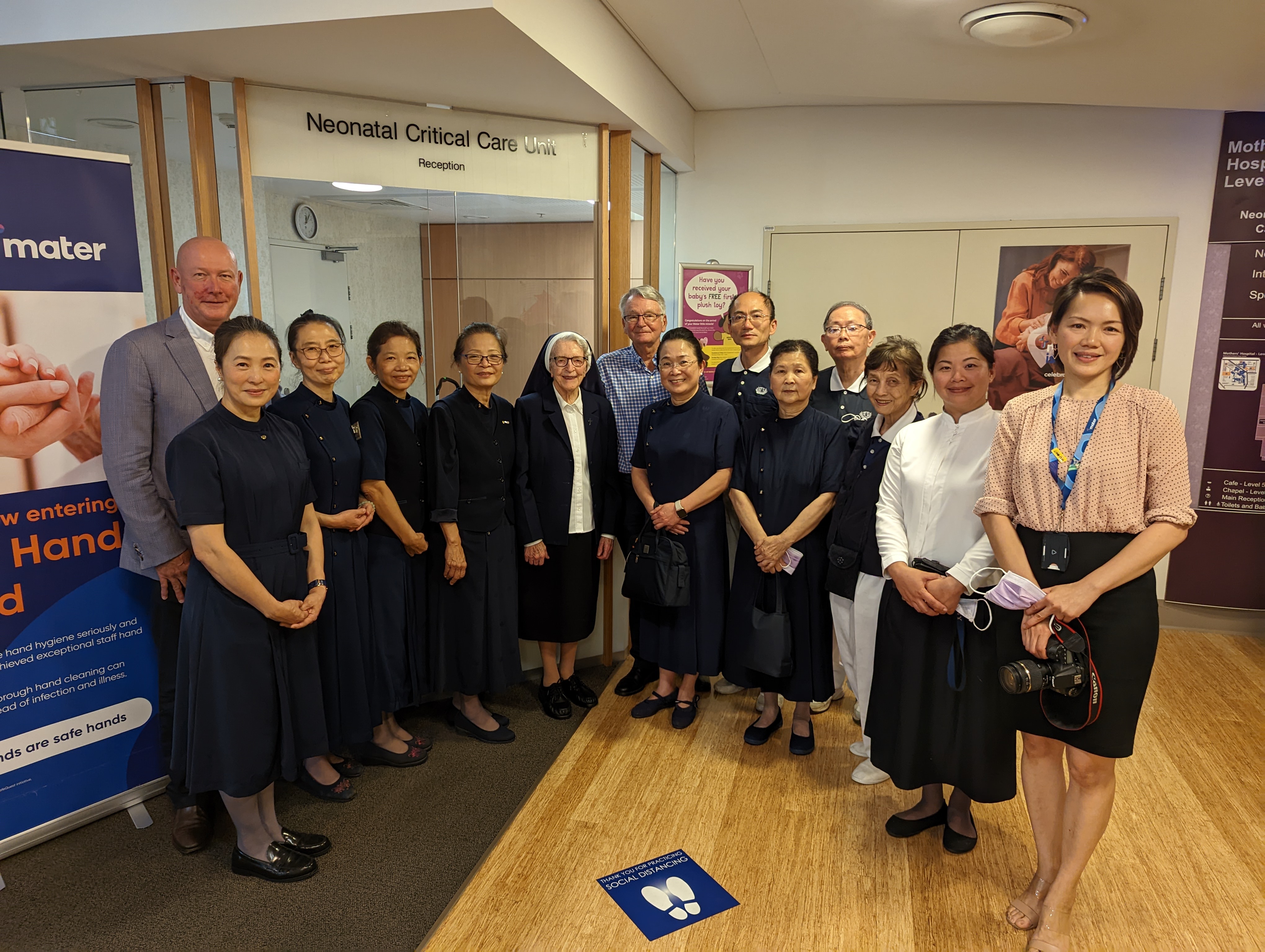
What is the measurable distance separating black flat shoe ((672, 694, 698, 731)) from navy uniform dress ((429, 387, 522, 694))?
2.41ft

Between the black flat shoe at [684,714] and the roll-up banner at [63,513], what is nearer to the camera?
the roll-up banner at [63,513]

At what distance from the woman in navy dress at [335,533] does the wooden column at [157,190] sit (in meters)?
0.86

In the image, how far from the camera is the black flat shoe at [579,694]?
3809mm

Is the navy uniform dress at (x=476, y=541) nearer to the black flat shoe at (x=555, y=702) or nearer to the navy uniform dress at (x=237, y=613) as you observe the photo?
the black flat shoe at (x=555, y=702)

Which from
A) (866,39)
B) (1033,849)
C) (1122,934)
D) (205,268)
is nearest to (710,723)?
(1033,849)

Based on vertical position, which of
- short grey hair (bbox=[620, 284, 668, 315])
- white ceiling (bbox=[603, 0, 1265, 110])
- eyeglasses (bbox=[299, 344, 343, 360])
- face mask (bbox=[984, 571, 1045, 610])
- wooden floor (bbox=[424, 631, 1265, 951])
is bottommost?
wooden floor (bbox=[424, 631, 1265, 951])

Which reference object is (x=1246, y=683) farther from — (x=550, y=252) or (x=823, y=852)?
(x=550, y=252)

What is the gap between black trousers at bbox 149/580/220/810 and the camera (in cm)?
286

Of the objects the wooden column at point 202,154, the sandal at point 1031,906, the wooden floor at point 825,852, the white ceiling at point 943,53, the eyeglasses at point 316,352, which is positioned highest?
the white ceiling at point 943,53

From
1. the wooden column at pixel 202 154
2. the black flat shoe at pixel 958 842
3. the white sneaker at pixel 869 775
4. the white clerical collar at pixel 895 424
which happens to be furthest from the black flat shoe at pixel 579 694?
the wooden column at pixel 202 154

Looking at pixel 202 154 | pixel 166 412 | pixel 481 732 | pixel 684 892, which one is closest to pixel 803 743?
pixel 684 892

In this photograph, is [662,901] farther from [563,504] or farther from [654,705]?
[563,504]

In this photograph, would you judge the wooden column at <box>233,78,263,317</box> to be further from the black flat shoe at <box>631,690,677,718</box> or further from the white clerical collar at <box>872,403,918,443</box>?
the white clerical collar at <box>872,403,918,443</box>

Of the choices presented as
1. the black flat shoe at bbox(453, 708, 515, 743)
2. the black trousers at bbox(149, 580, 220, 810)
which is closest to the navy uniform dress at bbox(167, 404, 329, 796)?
the black trousers at bbox(149, 580, 220, 810)
